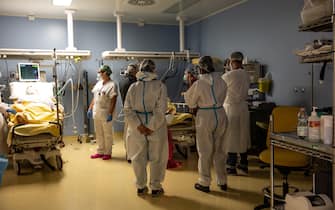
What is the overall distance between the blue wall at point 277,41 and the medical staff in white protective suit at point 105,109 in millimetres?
2504

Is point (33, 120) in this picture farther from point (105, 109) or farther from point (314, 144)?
point (314, 144)

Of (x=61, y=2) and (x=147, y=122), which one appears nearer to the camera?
(x=147, y=122)

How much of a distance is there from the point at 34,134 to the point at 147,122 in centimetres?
172

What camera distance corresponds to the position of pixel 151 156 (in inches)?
134

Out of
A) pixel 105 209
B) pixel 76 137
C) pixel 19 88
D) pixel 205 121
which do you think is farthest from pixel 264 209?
pixel 76 137

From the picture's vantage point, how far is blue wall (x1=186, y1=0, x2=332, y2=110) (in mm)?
4387

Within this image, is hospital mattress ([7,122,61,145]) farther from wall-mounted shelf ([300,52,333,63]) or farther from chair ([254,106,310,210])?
wall-mounted shelf ([300,52,333,63])

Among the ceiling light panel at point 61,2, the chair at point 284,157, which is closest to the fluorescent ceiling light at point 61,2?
the ceiling light panel at point 61,2

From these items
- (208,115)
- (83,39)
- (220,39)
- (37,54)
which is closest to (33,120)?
(37,54)

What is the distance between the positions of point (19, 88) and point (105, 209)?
9.89 feet

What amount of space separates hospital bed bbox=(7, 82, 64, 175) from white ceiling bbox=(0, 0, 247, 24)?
201 centimetres

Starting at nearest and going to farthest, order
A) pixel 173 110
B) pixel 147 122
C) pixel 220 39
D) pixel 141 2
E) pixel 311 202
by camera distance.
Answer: pixel 311 202 < pixel 147 122 < pixel 173 110 < pixel 141 2 < pixel 220 39

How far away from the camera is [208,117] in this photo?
→ 3375 millimetres

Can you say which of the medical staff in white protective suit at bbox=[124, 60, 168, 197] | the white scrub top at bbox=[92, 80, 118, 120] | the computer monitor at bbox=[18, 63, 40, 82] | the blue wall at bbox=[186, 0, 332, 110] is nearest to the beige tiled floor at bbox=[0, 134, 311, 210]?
the medical staff in white protective suit at bbox=[124, 60, 168, 197]
